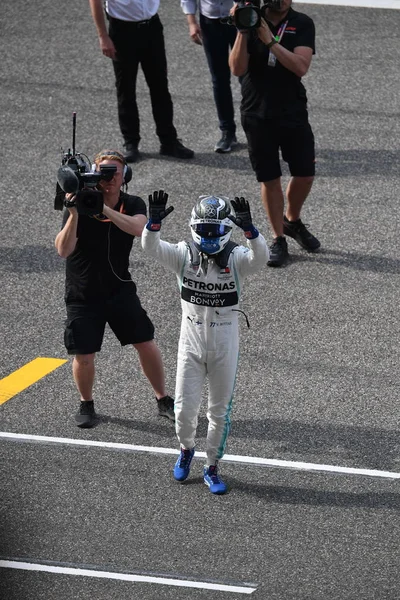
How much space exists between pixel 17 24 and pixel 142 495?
10340 millimetres

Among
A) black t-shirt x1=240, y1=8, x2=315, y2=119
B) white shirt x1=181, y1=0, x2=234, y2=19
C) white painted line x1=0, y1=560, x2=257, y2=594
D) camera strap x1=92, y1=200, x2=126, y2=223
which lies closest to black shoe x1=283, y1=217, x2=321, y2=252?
black t-shirt x1=240, y1=8, x2=315, y2=119

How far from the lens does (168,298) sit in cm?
942

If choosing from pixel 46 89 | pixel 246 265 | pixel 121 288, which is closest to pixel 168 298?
pixel 121 288

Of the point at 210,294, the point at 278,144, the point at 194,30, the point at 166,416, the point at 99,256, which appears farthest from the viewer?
the point at 194,30

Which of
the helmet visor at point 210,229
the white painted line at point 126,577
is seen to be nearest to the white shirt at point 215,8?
the helmet visor at point 210,229

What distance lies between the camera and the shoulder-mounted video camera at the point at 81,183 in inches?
273

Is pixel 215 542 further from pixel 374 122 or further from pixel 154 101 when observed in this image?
pixel 374 122

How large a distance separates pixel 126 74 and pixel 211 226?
536 centimetres

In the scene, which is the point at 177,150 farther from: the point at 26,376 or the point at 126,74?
the point at 26,376

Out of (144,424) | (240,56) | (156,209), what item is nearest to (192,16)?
(240,56)

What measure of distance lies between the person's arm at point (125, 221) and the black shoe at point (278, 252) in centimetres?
270

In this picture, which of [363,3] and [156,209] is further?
[363,3]

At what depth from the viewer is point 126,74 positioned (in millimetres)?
11570

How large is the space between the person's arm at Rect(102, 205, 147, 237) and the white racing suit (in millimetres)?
420
